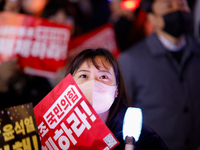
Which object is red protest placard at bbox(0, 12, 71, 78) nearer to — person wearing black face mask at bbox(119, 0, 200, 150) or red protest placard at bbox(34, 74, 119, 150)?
person wearing black face mask at bbox(119, 0, 200, 150)

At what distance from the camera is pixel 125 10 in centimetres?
251

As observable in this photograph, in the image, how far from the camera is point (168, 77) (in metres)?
1.78

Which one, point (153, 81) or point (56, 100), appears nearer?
point (56, 100)

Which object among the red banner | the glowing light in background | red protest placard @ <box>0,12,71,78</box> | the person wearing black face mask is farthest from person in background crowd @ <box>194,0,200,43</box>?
red protest placard @ <box>0,12,71,78</box>

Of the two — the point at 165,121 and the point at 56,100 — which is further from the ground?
the point at 56,100

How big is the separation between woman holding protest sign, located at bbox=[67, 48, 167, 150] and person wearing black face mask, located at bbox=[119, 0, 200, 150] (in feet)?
2.67

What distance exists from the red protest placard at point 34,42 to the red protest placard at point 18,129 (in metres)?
1.28

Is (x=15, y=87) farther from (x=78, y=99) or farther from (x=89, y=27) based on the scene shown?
(x=78, y=99)

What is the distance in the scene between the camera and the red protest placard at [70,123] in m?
0.84

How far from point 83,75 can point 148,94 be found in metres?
1.01

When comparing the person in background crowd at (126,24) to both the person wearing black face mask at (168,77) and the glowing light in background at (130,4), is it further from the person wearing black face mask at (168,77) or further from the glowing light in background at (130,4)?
the person wearing black face mask at (168,77)

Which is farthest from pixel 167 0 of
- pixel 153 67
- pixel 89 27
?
pixel 89 27

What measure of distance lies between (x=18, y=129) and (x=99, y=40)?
5.46ft

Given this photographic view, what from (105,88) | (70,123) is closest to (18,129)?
(70,123)
